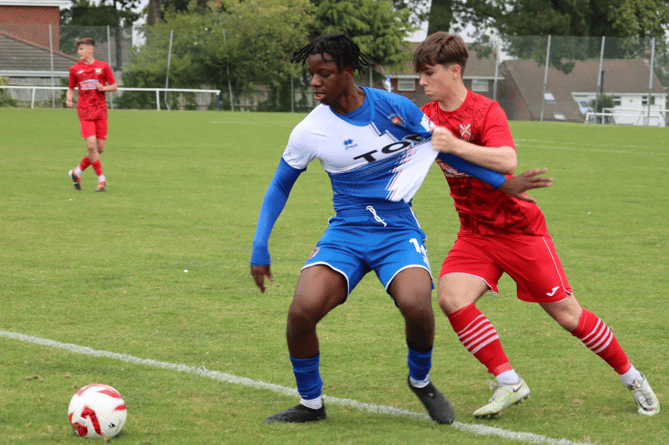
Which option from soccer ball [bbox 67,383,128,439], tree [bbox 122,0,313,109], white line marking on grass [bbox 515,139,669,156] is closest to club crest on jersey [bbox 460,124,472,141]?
soccer ball [bbox 67,383,128,439]

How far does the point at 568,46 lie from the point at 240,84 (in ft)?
55.8

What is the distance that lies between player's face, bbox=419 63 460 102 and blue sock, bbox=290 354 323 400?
150 cm

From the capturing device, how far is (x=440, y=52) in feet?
13.7

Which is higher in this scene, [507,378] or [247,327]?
[507,378]

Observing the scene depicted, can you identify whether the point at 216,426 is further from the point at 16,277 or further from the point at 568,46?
the point at 568,46

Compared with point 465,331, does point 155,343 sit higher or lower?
lower

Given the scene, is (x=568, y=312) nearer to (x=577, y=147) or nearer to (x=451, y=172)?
(x=451, y=172)

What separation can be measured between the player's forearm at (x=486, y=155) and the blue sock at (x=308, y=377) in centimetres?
121

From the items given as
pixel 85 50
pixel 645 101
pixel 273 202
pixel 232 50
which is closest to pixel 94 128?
pixel 85 50

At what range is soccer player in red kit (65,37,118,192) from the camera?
12508mm

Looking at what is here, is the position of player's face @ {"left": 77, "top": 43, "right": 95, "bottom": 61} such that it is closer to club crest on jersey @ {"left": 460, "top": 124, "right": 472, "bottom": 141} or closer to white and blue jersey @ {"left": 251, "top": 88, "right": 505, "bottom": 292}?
white and blue jersey @ {"left": 251, "top": 88, "right": 505, "bottom": 292}

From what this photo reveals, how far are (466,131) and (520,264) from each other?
0.75 metres

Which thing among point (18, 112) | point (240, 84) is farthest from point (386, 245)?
point (240, 84)

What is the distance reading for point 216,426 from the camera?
3.88 meters
